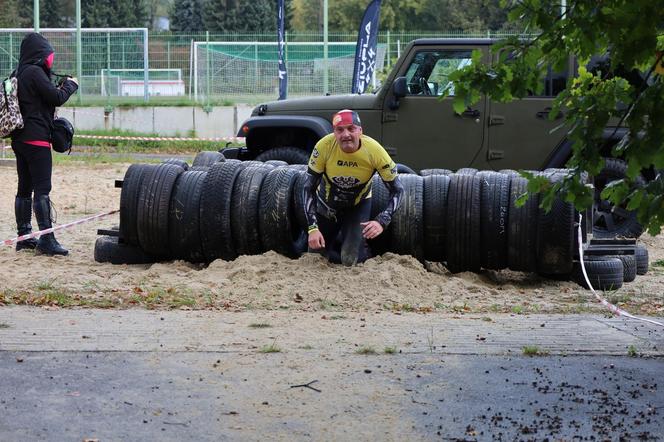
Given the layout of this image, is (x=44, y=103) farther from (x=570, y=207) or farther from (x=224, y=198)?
(x=570, y=207)

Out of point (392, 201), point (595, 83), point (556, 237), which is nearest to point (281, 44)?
point (392, 201)

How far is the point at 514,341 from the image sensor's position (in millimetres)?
7199

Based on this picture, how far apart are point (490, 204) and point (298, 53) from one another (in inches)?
955

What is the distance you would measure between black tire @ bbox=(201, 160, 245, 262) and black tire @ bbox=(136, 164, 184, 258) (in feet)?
1.21

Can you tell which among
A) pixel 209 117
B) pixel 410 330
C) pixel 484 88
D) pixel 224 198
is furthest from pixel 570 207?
pixel 209 117

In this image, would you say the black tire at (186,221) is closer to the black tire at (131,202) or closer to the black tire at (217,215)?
the black tire at (217,215)

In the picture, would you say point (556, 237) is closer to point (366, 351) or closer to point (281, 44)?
point (366, 351)

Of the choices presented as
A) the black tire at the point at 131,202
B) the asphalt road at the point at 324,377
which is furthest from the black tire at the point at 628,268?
the black tire at the point at 131,202

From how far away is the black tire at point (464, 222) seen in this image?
30.6 feet

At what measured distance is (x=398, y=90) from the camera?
12.8 metres

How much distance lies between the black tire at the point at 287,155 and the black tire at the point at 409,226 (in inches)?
154

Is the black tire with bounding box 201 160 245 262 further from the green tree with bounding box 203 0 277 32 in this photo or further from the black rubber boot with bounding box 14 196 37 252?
the green tree with bounding box 203 0 277 32

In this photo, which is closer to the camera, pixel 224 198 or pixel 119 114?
pixel 224 198

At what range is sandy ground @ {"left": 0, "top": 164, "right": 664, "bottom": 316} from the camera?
8359mm
